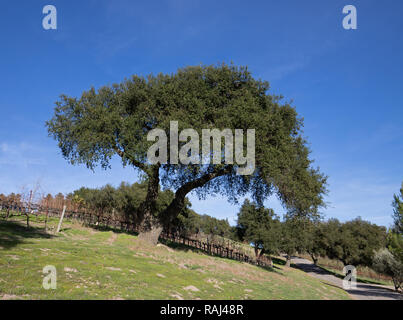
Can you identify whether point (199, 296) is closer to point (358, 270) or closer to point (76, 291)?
point (76, 291)

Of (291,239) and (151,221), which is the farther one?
(291,239)

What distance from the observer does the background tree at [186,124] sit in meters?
21.1

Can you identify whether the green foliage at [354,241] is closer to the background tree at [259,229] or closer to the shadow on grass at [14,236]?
the background tree at [259,229]

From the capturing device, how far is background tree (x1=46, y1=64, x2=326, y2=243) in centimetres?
2111

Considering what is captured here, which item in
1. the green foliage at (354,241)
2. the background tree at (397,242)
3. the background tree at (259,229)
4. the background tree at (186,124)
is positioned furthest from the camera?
the green foliage at (354,241)

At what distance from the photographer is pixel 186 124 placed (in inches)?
784

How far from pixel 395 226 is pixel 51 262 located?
35.3 m

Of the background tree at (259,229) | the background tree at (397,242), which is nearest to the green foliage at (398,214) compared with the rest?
the background tree at (397,242)

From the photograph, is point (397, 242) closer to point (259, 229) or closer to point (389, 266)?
point (389, 266)

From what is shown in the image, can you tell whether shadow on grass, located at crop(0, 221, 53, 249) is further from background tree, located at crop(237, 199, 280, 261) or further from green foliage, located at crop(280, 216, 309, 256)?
green foliage, located at crop(280, 216, 309, 256)

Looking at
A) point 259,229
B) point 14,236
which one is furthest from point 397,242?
point 14,236

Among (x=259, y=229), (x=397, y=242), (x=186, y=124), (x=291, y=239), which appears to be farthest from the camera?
(x=291, y=239)
